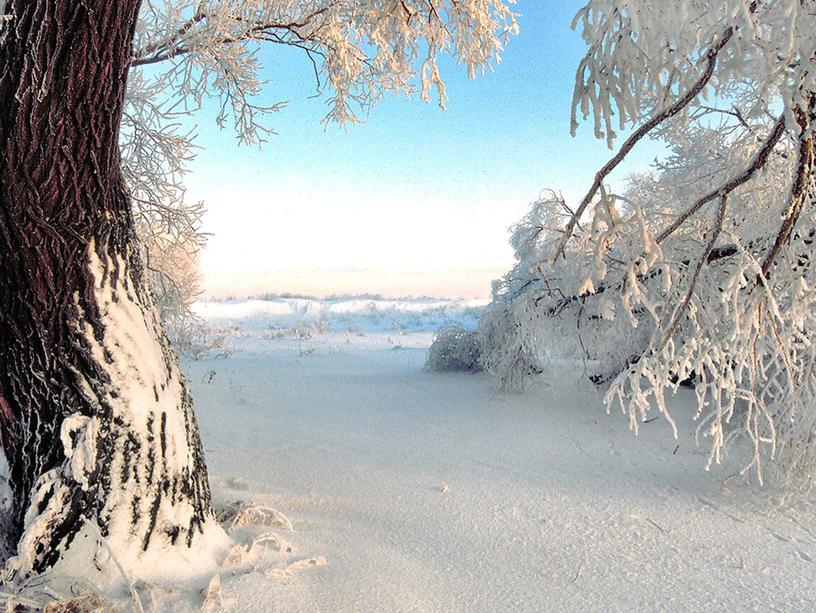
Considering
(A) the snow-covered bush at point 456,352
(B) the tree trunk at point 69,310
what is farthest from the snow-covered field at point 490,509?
(A) the snow-covered bush at point 456,352

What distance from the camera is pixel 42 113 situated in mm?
2045

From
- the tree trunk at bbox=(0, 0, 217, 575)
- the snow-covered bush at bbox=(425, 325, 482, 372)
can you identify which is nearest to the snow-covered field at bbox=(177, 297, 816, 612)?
the tree trunk at bbox=(0, 0, 217, 575)

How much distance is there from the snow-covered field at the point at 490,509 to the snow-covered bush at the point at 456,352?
143cm

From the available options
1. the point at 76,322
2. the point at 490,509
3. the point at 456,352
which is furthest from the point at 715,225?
the point at 456,352

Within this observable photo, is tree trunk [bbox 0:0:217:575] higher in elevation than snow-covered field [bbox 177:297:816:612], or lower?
higher

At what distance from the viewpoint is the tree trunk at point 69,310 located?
6.73 ft

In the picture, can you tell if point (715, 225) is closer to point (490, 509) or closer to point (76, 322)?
point (490, 509)

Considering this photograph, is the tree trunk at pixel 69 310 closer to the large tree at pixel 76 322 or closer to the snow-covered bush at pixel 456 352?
the large tree at pixel 76 322

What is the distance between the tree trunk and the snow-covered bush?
622 cm

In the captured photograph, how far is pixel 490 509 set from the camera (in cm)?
316

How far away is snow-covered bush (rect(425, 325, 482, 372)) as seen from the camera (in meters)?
8.24

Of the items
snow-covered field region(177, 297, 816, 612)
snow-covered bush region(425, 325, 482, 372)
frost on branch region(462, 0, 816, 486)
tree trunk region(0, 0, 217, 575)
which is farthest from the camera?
snow-covered bush region(425, 325, 482, 372)

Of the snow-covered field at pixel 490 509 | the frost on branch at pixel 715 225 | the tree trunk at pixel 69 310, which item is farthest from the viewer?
the snow-covered field at pixel 490 509

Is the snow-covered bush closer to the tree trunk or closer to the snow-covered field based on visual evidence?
the snow-covered field
